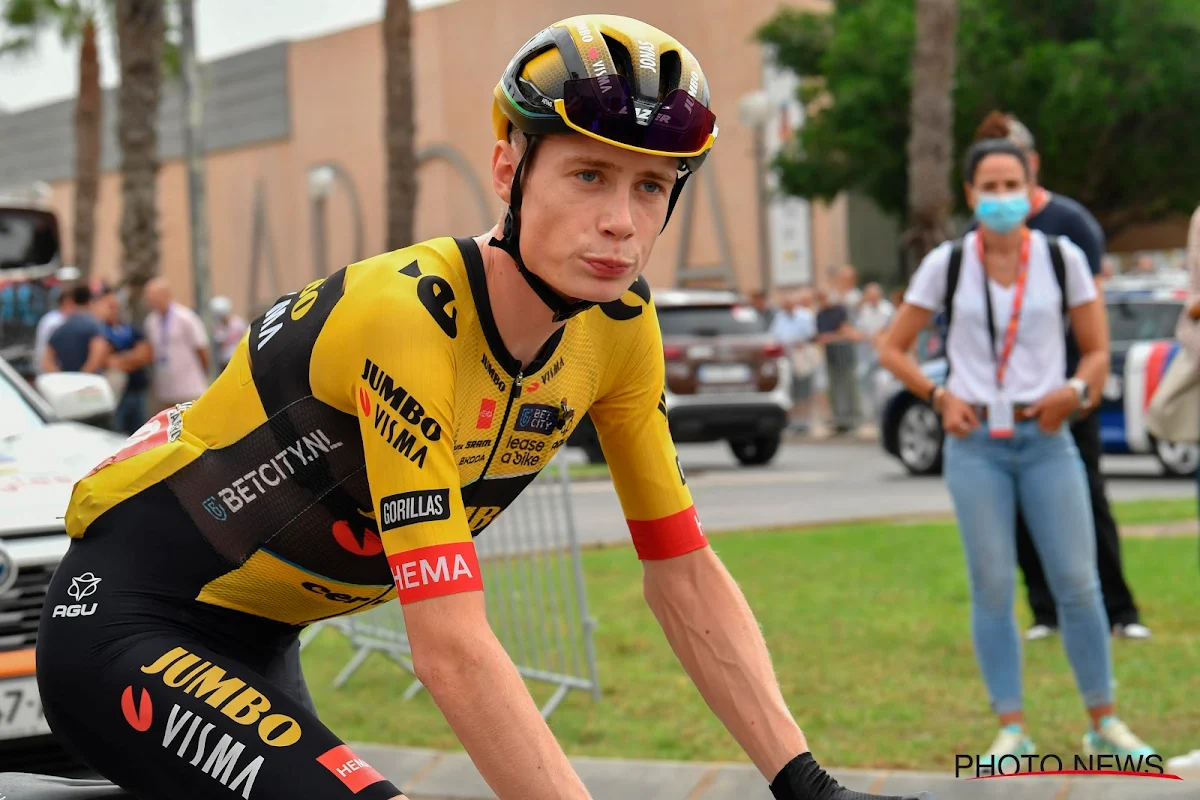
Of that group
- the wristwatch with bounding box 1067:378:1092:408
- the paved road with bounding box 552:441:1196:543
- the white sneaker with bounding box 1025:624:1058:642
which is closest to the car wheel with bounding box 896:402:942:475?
the paved road with bounding box 552:441:1196:543

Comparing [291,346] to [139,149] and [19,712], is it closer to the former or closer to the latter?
[19,712]

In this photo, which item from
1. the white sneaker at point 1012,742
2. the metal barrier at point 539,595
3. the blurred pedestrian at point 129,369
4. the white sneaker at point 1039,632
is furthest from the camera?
the blurred pedestrian at point 129,369

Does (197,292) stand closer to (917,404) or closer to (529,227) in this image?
(917,404)

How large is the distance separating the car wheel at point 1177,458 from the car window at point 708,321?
512 cm

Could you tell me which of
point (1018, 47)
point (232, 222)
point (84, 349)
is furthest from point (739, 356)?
point (232, 222)

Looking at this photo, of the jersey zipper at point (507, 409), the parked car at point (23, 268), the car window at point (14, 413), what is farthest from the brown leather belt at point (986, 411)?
the parked car at point (23, 268)

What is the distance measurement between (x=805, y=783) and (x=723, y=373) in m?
16.7

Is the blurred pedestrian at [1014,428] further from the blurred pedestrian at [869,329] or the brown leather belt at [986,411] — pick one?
the blurred pedestrian at [869,329]

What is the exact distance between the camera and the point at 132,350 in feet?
51.3

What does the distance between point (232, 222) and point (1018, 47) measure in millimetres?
28653

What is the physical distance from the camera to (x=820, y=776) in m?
2.52

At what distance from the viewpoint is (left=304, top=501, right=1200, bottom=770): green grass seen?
19.7 ft

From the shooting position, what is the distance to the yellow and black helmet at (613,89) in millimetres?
2359

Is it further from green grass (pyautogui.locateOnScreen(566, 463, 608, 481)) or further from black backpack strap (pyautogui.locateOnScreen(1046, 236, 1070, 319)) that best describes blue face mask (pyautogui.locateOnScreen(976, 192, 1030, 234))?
green grass (pyautogui.locateOnScreen(566, 463, 608, 481))
